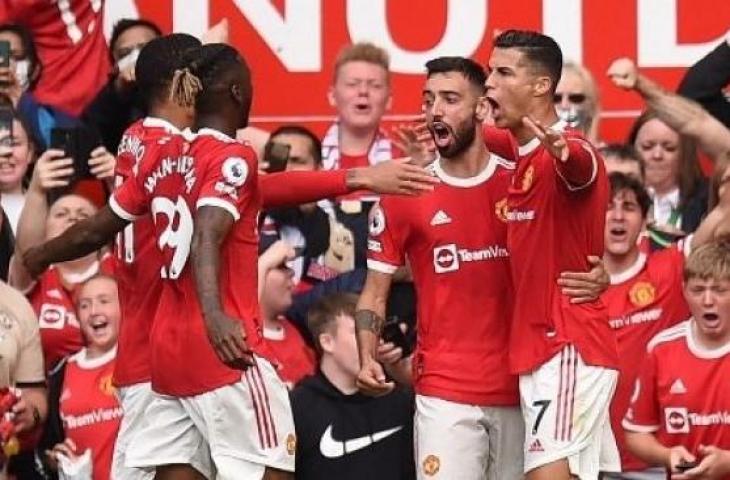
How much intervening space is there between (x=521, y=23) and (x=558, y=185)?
3906 mm

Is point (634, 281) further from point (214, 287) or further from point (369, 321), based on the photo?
point (214, 287)

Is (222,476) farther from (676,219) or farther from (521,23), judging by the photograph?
(521,23)

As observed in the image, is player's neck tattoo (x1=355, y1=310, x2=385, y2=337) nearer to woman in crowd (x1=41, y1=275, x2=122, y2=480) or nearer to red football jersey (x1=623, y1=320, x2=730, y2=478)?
red football jersey (x1=623, y1=320, x2=730, y2=478)

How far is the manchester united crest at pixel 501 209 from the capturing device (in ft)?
32.7

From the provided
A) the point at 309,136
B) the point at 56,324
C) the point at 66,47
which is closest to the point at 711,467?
the point at 309,136

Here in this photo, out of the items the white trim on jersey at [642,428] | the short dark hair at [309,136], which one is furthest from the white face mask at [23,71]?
the white trim on jersey at [642,428]

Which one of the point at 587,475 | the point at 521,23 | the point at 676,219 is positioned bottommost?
the point at 587,475

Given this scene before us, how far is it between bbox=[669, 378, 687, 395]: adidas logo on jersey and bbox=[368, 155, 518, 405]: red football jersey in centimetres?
83

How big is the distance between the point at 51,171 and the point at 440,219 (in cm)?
197

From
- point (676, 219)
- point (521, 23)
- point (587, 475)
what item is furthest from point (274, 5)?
point (587, 475)

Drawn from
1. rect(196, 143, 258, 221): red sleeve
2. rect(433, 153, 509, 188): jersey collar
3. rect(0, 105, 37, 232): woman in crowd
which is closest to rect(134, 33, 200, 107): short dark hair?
rect(196, 143, 258, 221): red sleeve

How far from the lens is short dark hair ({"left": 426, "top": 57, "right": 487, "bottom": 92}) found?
33.2ft

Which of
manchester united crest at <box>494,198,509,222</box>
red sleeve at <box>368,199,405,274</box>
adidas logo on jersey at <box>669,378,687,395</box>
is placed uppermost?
manchester united crest at <box>494,198,509,222</box>

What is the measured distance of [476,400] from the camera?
9.95 metres
